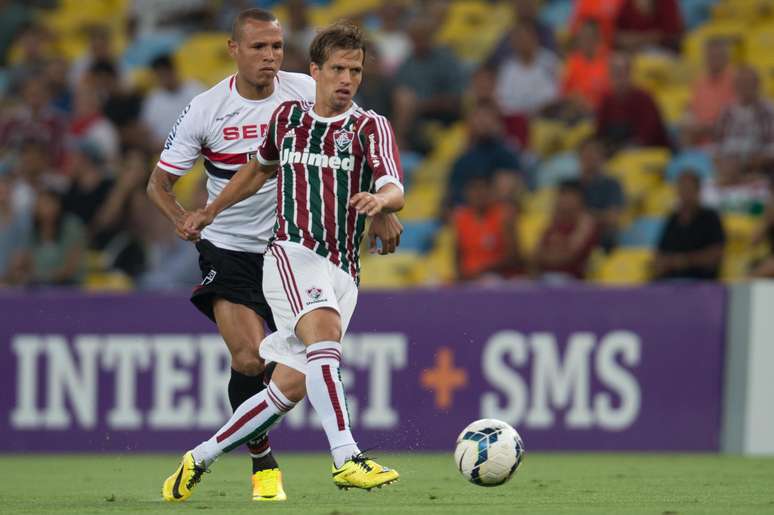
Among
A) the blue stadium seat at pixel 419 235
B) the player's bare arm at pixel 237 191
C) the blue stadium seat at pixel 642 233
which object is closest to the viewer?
the player's bare arm at pixel 237 191

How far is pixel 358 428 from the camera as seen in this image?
12188 millimetres

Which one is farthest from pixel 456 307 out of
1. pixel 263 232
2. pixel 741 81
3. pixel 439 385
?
pixel 263 232

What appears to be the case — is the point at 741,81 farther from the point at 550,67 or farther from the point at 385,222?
the point at 385,222

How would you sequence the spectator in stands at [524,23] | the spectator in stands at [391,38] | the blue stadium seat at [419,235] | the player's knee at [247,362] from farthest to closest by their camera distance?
the spectator in stands at [391,38] < the spectator in stands at [524,23] < the blue stadium seat at [419,235] < the player's knee at [247,362]

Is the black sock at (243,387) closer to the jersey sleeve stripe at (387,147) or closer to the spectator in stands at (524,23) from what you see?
the jersey sleeve stripe at (387,147)

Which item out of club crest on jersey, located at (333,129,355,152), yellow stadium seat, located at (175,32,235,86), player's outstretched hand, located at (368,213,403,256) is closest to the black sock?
player's outstretched hand, located at (368,213,403,256)

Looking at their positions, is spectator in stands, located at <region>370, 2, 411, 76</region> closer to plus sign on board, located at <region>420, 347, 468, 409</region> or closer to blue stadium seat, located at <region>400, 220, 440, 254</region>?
blue stadium seat, located at <region>400, 220, 440, 254</region>

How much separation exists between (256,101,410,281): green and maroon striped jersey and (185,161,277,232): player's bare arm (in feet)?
1.00

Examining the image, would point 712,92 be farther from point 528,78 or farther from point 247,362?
point 247,362

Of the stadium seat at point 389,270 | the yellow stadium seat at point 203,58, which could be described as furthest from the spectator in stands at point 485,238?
the yellow stadium seat at point 203,58

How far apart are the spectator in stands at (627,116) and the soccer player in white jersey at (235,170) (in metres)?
A: 6.30

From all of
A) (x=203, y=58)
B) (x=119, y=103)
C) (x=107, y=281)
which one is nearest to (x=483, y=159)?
(x=107, y=281)

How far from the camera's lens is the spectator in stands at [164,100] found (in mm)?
15586

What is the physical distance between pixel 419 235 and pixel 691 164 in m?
2.57
